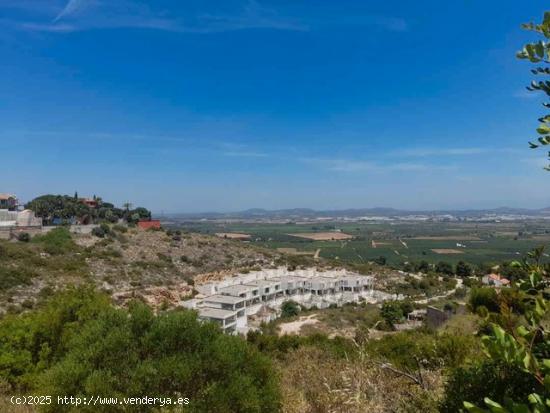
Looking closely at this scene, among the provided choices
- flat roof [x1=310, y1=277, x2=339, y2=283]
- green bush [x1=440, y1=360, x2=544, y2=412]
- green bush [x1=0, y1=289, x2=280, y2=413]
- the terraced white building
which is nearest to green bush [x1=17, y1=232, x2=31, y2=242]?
the terraced white building

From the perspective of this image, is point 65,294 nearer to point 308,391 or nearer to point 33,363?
point 33,363

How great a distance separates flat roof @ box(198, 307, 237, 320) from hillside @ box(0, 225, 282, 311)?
3766mm

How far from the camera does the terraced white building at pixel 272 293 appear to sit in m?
26.4

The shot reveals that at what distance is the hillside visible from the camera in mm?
26312

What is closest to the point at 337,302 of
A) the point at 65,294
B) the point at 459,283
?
the point at 459,283

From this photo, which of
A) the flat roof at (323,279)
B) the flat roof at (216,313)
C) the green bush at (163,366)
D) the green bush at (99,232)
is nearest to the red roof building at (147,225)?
the green bush at (99,232)

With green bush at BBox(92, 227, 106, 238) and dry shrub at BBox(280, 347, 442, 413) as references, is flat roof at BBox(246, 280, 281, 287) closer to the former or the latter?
green bush at BBox(92, 227, 106, 238)

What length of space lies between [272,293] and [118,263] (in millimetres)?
13661

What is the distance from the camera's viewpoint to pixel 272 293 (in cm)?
3303

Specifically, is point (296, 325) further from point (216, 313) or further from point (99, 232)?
point (99, 232)

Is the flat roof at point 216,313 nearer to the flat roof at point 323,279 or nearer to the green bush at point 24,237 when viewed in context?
the flat roof at point 323,279

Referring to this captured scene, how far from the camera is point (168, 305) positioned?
81.9ft

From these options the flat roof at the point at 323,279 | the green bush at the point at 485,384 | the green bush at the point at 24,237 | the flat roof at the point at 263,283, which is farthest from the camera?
the flat roof at the point at 323,279

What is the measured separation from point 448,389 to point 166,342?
15.0ft
